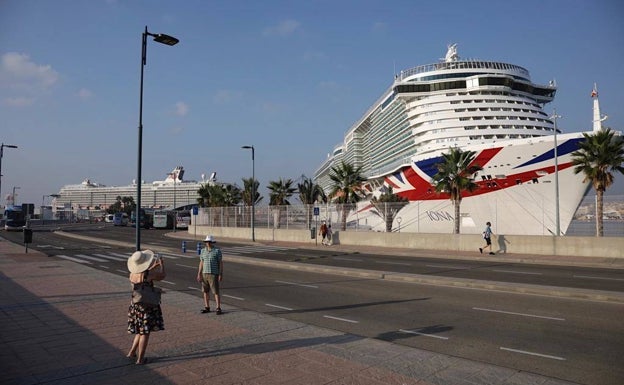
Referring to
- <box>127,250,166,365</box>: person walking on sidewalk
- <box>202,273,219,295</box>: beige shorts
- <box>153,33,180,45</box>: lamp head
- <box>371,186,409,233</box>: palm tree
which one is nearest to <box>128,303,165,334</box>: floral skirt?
<box>127,250,166,365</box>: person walking on sidewalk

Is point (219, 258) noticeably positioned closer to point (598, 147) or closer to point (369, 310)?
point (369, 310)

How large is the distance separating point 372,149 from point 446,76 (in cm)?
1932

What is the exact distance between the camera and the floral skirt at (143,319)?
5.89 metres

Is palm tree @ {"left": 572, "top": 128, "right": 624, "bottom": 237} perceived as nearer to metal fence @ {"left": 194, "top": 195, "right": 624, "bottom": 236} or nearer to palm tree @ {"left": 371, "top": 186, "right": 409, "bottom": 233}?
metal fence @ {"left": 194, "top": 195, "right": 624, "bottom": 236}

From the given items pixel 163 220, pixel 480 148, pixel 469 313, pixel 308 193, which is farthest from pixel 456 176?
pixel 163 220

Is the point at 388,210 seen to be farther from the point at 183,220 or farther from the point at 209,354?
the point at 183,220

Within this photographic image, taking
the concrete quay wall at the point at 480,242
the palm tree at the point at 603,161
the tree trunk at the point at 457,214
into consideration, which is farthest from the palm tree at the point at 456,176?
the palm tree at the point at 603,161

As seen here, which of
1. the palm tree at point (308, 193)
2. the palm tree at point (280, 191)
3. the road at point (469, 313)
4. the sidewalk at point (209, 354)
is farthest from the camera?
the palm tree at point (308, 193)

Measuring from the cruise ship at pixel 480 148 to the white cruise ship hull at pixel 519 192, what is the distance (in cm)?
6

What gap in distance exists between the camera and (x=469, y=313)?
9.67 meters

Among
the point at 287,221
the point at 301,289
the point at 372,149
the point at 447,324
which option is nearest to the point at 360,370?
the point at 447,324

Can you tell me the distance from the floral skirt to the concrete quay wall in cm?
2171

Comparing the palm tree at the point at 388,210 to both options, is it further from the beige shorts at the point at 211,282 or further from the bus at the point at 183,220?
the bus at the point at 183,220

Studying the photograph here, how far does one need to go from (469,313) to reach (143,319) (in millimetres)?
6569
